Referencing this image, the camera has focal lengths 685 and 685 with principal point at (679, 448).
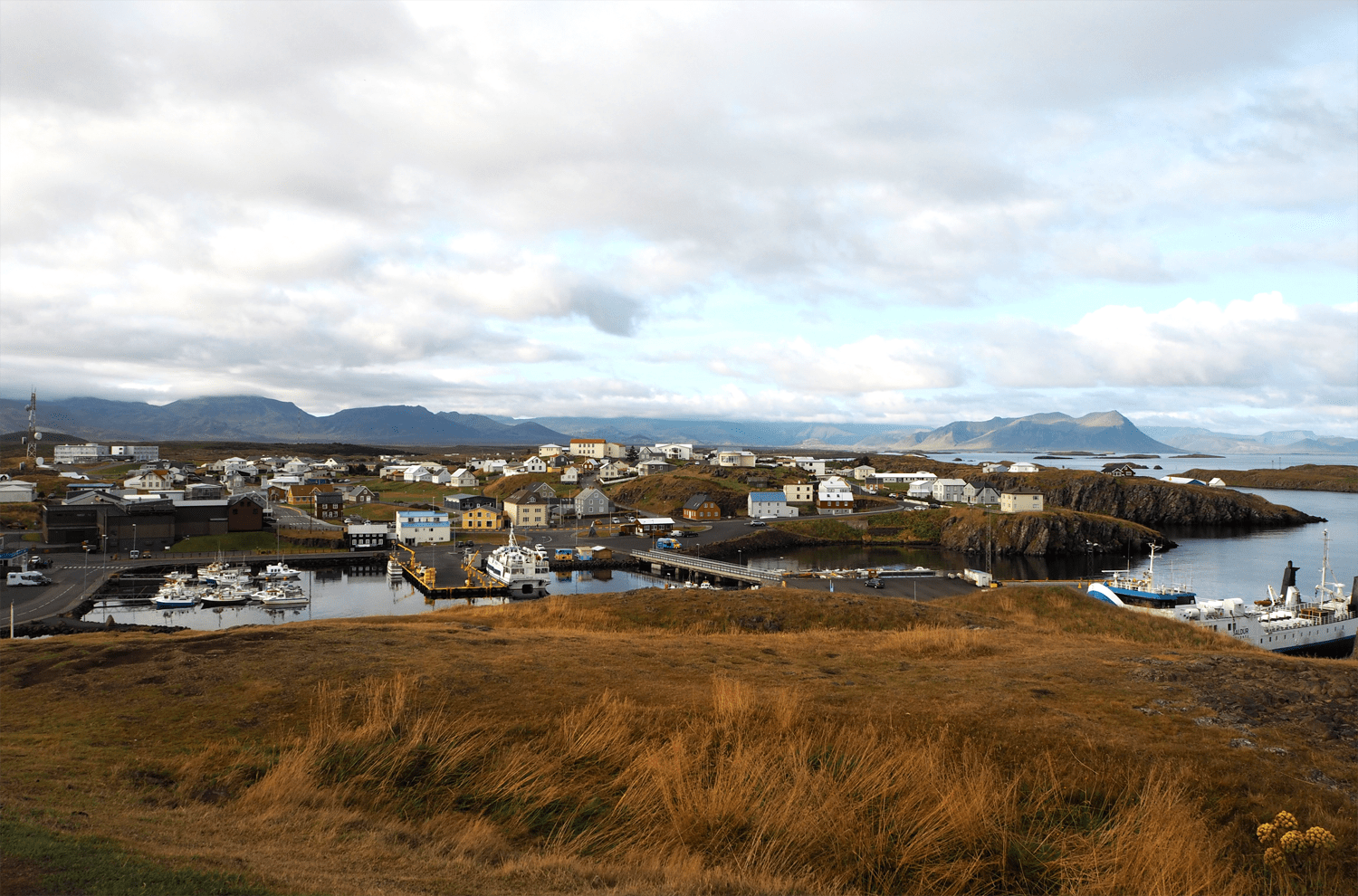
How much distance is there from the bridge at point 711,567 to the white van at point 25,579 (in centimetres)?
4233

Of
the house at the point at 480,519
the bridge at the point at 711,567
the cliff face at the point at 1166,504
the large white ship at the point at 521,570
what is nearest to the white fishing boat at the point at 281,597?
the large white ship at the point at 521,570

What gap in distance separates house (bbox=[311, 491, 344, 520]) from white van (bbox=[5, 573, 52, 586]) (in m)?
31.5

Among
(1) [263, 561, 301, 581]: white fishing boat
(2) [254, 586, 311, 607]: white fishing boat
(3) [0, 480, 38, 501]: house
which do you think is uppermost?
(3) [0, 480, 38, 501]: house

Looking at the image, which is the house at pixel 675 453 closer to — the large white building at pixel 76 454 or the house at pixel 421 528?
the house at pixel 421 528

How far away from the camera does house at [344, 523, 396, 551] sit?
213 feet

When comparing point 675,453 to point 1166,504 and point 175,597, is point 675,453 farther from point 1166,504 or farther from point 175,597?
point 175,597

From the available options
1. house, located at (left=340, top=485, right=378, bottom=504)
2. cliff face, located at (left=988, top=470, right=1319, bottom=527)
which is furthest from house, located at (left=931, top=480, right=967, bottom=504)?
house, located at (left=340, top=485, right=378, bottom=504)

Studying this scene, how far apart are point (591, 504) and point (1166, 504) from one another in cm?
8137

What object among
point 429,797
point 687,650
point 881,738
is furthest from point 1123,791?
point 687,650

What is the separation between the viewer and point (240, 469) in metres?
115

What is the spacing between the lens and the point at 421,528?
220 feet

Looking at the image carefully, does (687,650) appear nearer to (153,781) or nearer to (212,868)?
(153,781)

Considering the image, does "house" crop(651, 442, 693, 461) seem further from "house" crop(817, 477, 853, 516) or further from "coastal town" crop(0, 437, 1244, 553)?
"house" crop(817, 477, 853, 516)

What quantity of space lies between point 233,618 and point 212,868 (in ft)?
151
